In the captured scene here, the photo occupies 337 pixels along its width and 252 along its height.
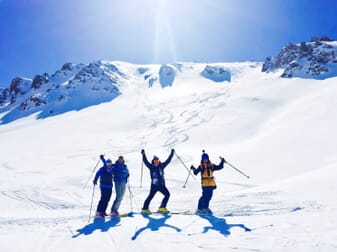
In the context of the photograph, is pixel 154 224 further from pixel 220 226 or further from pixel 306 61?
pixel 306 61

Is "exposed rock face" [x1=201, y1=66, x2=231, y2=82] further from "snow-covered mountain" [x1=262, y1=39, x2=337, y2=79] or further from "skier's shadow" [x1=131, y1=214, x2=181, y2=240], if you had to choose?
"skier's shadow" [x1=131, y1=214, x2=181, y2=240]

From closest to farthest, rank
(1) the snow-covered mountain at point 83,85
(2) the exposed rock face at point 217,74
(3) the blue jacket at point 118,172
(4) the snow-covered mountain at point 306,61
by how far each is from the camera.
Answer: (3) the blue jacket at point 118,172
(4) the snow-covered mountain at point 306,61
(1) the snow-covered mountain at point 83,85
(2) the exposed rock face at point 217,74

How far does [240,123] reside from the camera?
1455 inches

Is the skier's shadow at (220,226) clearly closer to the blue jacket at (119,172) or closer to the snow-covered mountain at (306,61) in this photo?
the blue jacket at (119,172)

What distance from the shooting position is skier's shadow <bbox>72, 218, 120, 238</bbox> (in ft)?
23.4

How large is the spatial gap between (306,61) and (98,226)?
72.1 metres

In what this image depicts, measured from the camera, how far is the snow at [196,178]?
6.48 meters

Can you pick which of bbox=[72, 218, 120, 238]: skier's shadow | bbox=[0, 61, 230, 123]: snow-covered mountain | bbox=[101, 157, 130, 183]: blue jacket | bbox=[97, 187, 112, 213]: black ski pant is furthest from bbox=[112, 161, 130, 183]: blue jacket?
bbox=[0, 61, 230, 123]: snow-covered mountain

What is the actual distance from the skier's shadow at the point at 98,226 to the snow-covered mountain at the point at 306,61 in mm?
60579

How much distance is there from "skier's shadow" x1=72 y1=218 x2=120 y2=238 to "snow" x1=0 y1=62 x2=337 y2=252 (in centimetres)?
3

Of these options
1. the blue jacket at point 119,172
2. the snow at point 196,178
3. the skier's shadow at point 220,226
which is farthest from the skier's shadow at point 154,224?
the blue jacket at point 119,172

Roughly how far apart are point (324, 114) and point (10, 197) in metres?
28.3

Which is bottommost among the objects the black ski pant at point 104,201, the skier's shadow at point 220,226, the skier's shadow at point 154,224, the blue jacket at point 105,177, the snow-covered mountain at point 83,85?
the skier's shadow at point 154,224

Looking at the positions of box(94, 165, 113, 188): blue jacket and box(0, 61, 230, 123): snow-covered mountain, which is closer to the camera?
box(94, 165, 113, 188): blue jacket
